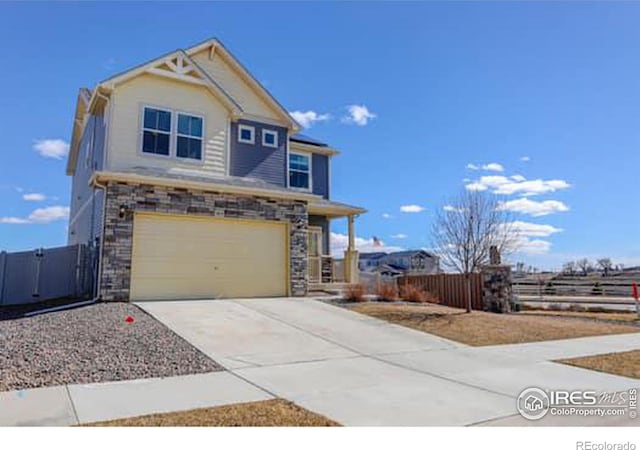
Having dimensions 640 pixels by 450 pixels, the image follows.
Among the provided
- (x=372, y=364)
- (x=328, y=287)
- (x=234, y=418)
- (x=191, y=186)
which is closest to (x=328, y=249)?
(x=328, y=287)

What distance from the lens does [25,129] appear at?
1522cm

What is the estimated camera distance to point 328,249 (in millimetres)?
19703

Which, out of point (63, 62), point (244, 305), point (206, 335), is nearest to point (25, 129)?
point (63, 62)

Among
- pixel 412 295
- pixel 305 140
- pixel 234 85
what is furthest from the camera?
pixel 305 140

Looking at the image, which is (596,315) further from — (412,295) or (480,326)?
(480,326)

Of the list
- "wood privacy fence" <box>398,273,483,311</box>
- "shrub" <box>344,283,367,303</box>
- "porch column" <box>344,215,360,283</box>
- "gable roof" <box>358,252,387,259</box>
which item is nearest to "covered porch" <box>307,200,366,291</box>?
"porch column" <box>344,215,360,283</box>

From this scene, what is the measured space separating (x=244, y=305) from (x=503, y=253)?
10071 millimetres

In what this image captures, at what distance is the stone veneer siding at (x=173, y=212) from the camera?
461 inches

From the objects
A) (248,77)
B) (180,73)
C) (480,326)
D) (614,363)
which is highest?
(248,77)

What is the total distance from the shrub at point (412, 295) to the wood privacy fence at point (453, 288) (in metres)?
1.09

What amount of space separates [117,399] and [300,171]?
15394 mm

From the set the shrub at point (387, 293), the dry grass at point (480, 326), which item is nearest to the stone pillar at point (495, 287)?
the dry grass at point (480, 326)

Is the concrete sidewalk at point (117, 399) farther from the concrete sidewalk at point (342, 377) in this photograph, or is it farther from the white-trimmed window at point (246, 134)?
the white-trimmed window at point (246, 134)
